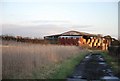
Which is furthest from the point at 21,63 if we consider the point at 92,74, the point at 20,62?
the point at 92,74

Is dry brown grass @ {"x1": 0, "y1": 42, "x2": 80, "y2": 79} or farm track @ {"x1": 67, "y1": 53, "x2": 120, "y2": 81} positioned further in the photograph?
farm track @ {"x1": 67, "y1": 53, "x2": 120, "y2": 81}

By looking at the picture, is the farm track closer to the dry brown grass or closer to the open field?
the open field

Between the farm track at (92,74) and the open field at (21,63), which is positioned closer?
the open field at (21,63)

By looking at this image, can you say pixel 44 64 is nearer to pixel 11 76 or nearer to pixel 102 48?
pixel 11 76

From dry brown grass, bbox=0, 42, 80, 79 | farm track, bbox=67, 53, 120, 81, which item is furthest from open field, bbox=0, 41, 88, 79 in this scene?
farm track, bbox=67, 53, 120, 81

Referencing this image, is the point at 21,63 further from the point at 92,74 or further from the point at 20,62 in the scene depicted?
the point at 92,74

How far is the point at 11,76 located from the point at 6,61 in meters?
0.90

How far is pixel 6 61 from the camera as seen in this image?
1005 cm

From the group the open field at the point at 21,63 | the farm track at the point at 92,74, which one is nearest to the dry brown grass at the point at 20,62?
the open field at the point at 21,63

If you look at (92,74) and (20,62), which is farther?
(92,74)

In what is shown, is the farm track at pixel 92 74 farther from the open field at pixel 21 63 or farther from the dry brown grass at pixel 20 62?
the dry brown grass at pixel 20 62

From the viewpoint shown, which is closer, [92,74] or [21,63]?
[21,63]

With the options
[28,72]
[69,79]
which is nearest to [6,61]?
[28,72]

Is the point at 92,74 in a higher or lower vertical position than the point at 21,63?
lower
